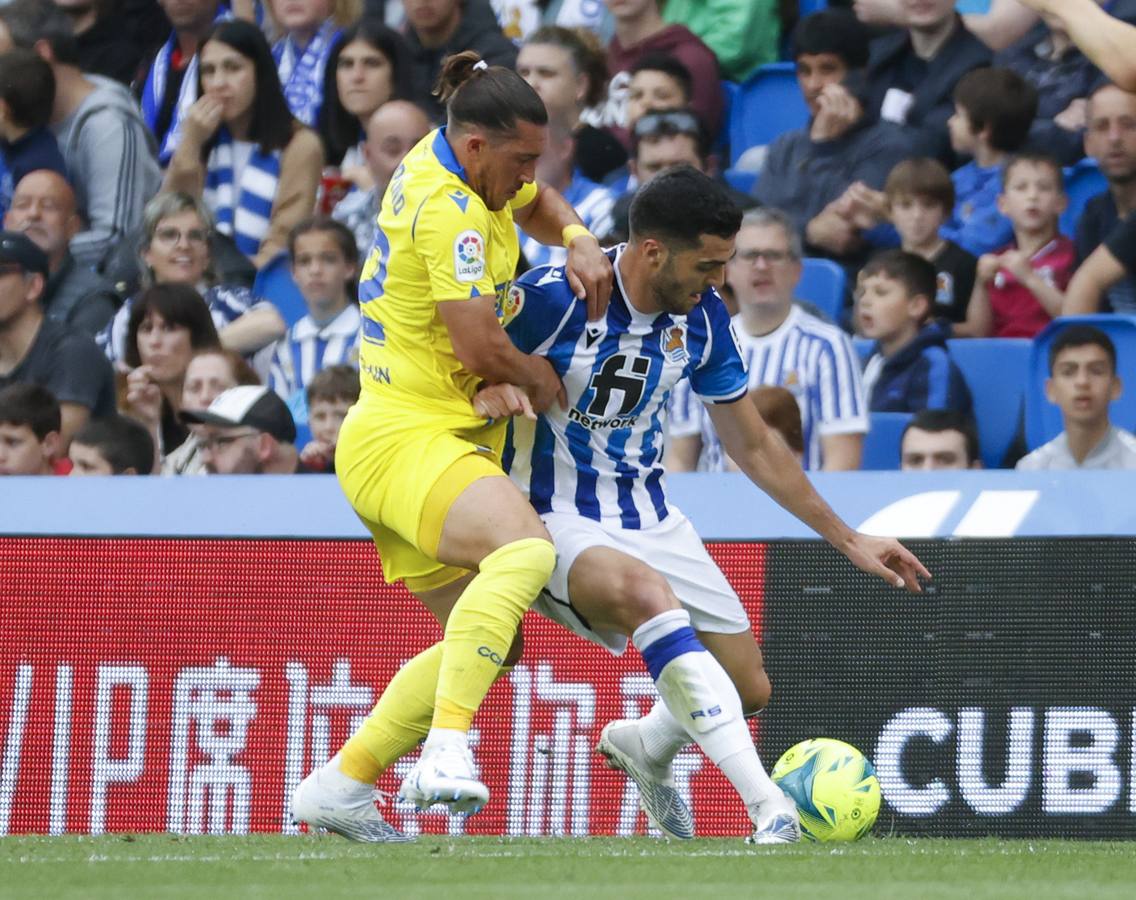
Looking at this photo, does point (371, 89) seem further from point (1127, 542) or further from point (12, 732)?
point (1127, 542)

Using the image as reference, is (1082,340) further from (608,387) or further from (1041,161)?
(608,387)

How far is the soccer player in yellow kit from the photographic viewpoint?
16.9 ft

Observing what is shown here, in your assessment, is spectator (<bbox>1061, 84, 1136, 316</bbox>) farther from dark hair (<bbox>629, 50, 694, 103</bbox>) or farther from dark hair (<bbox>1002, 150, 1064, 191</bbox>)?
dark hair (<bbox>629, 50, 694, 103</bbox>)

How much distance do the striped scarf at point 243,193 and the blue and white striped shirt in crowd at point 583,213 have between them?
177cm

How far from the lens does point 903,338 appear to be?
8438 millimetres

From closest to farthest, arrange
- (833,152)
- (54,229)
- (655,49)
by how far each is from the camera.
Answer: (833,152), (655,49), (54,229)

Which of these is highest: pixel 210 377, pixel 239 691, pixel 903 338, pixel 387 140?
pixel 387 140

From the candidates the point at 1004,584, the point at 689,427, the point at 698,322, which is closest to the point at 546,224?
the point at 698,322

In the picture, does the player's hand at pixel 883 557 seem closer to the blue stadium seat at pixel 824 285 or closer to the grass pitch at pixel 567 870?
the grass pitch at pixel 567 870

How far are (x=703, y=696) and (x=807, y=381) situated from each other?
2.96 meters

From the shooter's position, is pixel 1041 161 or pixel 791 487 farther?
A: pixel 1041 161

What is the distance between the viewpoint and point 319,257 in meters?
9.28

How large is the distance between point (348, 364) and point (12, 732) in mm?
2318

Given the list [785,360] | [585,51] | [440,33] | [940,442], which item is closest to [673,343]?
[940,442]
